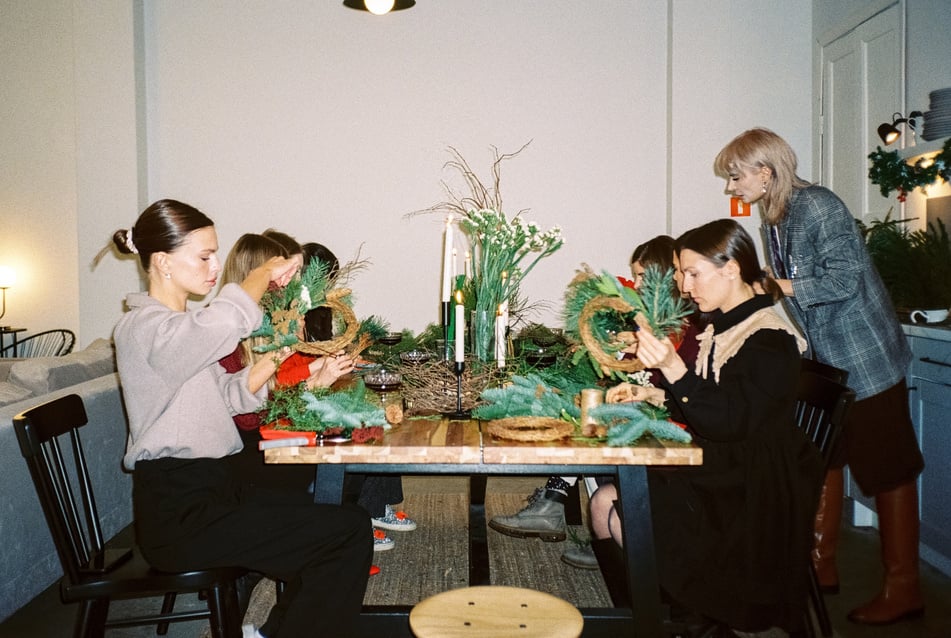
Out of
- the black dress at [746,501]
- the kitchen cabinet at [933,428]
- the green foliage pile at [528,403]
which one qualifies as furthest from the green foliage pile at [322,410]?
the kitchen cabinet at [933,428]

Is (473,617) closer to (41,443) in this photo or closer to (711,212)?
(41,443)

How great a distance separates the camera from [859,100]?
4281 millimetres

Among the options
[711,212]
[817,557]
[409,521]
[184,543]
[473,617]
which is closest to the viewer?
[473,617]

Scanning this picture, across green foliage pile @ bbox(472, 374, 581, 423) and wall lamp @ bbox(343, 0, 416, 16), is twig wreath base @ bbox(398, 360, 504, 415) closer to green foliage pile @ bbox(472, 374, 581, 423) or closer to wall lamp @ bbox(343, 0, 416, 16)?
green foliage pile @ bbox(472, 374, 581, 423)

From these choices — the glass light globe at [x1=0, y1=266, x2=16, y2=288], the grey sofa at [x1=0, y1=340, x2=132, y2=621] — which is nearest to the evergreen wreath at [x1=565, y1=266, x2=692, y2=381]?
the grey sofa at [x1=0, y1=340, x2=132, y2=621]

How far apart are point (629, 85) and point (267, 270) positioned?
4.05m

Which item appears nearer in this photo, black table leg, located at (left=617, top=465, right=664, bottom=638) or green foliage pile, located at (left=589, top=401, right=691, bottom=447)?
green foliage pile, located at (left=589, top=401, right=691, bottom=447)

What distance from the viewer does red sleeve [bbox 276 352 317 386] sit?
2170 mm

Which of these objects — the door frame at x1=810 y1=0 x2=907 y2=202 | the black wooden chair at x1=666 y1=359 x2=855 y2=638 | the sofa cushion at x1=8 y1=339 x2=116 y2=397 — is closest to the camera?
the black wooden chair at x1=666 y1=359 x2=855 y2=638

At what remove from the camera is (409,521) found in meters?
3.46

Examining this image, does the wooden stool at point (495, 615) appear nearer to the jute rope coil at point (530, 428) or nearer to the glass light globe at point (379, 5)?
the jute rope coil at point (530, 428)

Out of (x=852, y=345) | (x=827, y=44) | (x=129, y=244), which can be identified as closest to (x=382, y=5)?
(x=129, y=244)

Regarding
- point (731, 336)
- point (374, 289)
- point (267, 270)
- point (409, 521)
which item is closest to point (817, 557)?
point (731, 336)

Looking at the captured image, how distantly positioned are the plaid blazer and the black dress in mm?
800
